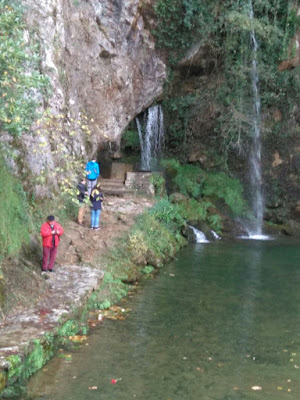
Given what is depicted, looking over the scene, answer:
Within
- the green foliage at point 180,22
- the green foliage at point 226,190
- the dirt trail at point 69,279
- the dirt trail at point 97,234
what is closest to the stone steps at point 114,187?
the dirt trail at point 97,234

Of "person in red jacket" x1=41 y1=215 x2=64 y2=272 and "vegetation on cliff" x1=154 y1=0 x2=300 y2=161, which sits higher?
"vegetation on cliff" x1=154 y1=0 x2=300 y2=161

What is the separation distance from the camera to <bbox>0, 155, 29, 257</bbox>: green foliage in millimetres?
8461

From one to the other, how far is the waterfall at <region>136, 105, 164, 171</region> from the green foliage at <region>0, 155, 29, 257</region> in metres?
14.2

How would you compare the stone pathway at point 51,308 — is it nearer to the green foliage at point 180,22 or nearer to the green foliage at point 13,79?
the green foliage at point 13,79

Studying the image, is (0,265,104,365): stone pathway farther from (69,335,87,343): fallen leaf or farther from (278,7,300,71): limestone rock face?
(278,7,300,71): limestone rock face

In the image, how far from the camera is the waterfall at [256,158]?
22156mm

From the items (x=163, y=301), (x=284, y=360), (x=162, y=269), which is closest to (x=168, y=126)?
(x=162, y=269)

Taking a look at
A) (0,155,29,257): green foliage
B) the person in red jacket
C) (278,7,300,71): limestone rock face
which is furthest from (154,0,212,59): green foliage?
the person in red jacket

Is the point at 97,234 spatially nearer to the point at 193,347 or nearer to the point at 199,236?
the point at 193,347

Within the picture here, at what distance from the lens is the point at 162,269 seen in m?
12.9

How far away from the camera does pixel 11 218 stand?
891 centimetres

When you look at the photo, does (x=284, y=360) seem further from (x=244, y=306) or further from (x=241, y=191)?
(x=241, y=191)

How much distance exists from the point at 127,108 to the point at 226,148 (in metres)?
5.66

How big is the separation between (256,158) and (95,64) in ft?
33.9
